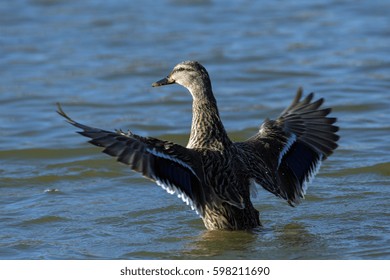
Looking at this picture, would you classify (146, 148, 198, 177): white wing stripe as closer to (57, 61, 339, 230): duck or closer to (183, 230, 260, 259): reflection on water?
(57, 61, 339, 230): duck

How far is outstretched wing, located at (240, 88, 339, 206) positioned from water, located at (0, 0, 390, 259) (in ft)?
1.35

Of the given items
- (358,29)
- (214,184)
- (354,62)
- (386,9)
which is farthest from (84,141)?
(386,9)

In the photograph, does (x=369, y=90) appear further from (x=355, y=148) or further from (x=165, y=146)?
(x=165, y=146)

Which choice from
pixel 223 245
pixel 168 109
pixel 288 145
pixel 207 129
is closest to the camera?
pixel 223 245

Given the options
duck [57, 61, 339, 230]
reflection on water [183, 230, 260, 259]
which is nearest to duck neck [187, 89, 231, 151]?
duck [57, 61, 339, 230]

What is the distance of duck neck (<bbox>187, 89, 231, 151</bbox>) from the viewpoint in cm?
847

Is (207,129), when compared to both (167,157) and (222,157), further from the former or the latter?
(167,157)

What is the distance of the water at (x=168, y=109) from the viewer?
27.8ft

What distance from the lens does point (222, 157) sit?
8359 millimetres

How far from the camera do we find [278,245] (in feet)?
27.0

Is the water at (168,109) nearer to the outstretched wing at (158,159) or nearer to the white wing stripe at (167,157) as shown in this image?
the outstretched wing at (158,159)

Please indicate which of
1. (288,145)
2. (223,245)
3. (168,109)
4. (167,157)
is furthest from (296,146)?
(168,109)

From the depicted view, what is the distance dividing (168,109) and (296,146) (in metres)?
4.66

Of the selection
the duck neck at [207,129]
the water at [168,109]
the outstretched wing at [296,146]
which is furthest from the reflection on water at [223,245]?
the duck neck at [207,129]
